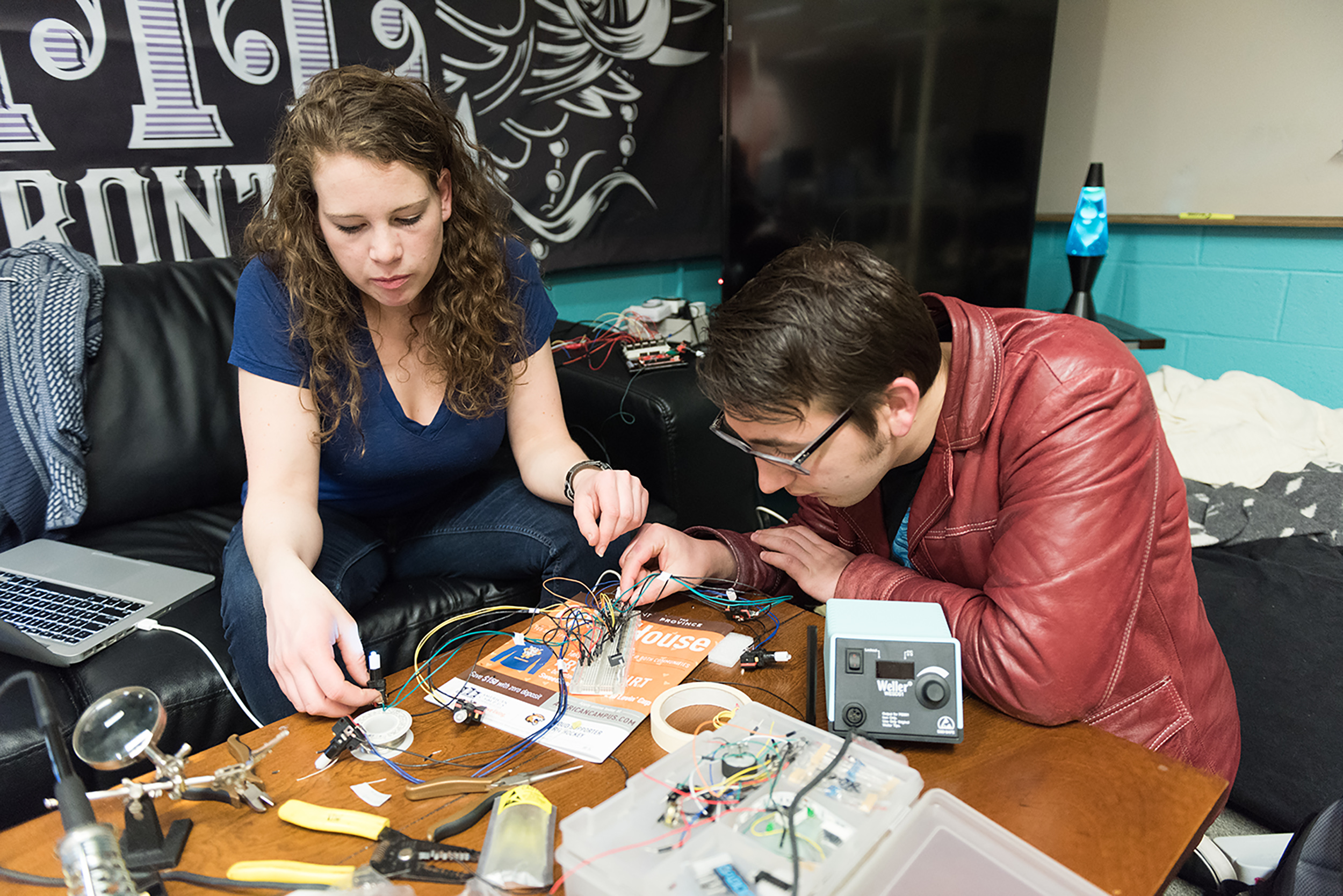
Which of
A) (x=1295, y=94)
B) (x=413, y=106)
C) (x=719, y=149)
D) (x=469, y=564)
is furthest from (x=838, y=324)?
(x=1295, y=94)

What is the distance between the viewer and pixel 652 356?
2.06 m

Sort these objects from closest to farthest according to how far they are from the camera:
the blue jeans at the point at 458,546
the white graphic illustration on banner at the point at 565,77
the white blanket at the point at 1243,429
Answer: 1. the blue jeans at the point at 458,546
2. the white blanket at the point at 1243,429
3. the white graphic illustration on banner at the point at 565,77

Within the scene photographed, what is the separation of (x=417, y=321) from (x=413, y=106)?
0.36 m

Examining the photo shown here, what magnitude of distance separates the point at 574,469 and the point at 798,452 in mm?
519

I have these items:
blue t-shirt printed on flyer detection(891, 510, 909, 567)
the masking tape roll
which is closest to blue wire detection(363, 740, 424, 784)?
the masking tape roll

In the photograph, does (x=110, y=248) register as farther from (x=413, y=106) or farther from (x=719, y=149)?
(x=719, y=149)

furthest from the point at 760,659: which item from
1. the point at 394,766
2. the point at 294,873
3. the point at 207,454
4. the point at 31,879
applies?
the point at 207,454

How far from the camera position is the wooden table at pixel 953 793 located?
2.31ft

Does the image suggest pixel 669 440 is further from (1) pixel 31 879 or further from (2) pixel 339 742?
(1) pixel 31 879

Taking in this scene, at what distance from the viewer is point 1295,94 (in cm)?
237

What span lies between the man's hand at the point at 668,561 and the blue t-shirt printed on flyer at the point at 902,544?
232 mm

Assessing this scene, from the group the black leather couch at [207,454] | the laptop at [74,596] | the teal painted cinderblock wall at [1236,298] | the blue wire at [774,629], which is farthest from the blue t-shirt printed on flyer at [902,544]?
the teal painted cinderblock wall at [1236,298]

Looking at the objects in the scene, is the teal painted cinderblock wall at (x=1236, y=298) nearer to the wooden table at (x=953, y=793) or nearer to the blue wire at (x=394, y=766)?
the wooden table at (x=953, y=793)

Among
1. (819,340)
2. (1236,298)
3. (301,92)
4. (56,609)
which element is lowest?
(56,609)
